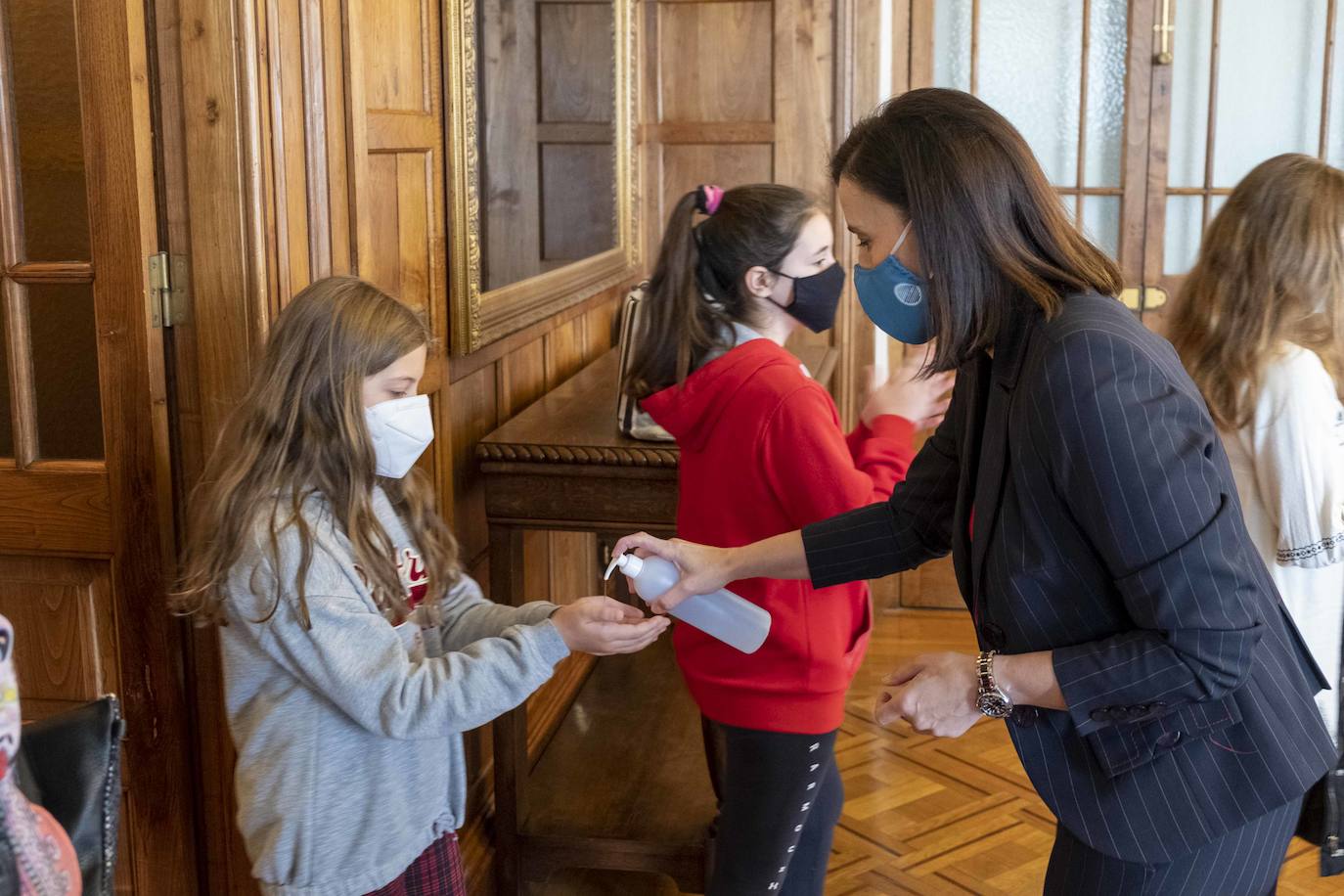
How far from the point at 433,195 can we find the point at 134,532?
860 millimetres

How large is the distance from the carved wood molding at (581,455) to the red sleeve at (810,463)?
44 cm

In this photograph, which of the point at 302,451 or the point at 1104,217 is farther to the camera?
the point at 1104,217

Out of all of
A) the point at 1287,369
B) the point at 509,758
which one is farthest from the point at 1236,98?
the point at 509,758

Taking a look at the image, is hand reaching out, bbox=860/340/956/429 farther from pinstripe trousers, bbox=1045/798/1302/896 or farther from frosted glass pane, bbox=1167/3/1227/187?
frosted glass pane, bbox=1167/3/1227/187

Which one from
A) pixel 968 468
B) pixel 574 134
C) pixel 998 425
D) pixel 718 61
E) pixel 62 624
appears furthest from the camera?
pixel 718 61

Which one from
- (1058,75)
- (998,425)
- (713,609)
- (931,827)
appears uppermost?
(1058,75)

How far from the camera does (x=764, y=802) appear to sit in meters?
2.12

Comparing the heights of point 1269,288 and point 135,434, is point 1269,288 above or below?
above

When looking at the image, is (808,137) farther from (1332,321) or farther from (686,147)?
(1332,321)

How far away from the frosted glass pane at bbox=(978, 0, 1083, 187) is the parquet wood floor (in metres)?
1.89

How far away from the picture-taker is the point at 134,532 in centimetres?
185

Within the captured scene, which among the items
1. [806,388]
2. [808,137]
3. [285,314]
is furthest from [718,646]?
[808,137]

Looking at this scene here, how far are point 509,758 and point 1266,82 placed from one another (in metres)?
3.30

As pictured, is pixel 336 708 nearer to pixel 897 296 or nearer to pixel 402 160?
pixel 897 296
